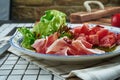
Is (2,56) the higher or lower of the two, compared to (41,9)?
higher

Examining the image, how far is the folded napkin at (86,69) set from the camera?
626 mm

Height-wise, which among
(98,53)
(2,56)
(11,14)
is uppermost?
(98,53)

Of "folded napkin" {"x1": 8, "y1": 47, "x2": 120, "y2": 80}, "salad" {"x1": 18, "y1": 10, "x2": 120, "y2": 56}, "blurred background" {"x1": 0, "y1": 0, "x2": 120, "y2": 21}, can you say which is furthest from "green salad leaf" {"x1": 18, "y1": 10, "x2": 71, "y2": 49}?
"blurred background" {"x1": 0, "y1": 0, "x2": 120, "y2": 21}

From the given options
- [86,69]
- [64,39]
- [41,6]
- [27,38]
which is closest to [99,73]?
[86,69]

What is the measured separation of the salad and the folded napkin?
0.03m

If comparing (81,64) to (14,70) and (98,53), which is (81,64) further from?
(14,70)

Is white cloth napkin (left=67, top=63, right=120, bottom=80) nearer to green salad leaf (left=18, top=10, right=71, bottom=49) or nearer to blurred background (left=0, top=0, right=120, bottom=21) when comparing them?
green salad leaf (left=18, top=10, right=71, bottom=49)

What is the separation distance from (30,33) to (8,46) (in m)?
0.10

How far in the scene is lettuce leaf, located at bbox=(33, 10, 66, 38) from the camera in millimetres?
899

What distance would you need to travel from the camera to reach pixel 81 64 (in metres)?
0.73

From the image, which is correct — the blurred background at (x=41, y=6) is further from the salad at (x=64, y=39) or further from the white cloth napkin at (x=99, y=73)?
the white cloth napkin at (x=99, y=73)

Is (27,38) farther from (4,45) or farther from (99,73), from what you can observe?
(99,73)

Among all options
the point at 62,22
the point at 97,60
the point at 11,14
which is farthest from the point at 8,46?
the point at 11,14

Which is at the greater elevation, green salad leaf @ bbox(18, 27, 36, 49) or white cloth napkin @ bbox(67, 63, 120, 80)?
white cloth napkin @ bbox(67, 63, 120, 80)
